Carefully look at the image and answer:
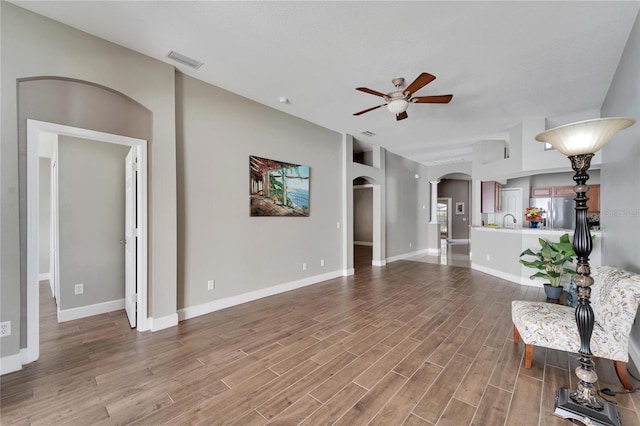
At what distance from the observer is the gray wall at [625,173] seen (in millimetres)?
2469

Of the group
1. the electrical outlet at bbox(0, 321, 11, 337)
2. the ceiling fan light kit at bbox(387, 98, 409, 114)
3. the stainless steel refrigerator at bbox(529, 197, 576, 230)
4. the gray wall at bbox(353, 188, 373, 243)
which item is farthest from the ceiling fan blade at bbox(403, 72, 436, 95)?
the gray wall at bbox(353, 188, 373, 243)

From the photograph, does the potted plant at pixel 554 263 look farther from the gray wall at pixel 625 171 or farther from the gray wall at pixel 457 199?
the gray wall at pixel 457 199

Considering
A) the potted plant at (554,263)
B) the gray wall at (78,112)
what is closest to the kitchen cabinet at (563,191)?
the potted plant at (554,263)

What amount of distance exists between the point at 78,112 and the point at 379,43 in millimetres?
3066

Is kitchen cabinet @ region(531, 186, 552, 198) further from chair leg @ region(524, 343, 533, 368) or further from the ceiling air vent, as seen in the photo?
the ceiling air vent

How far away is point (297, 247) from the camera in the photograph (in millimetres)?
4910

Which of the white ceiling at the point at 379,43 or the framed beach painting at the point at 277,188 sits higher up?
the white ceiling at the point at 379,43

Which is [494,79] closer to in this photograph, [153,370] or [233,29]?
[233,29]

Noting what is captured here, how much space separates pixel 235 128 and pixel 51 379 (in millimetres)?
3282

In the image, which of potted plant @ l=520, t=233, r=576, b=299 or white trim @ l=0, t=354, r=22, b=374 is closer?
white trim @ l=0, t=354, r=22, b=374

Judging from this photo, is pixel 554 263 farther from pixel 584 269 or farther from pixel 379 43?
pixel 379 43

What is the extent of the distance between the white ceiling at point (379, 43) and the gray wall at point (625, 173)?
24 centimetres

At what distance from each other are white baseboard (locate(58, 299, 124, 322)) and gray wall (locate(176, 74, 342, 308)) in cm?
118

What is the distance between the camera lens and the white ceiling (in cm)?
228
